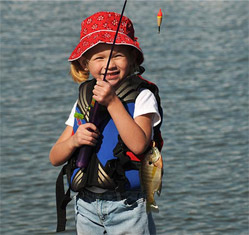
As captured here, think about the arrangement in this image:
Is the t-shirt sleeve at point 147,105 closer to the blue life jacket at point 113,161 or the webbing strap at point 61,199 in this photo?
the blue life jacket at point 113,161

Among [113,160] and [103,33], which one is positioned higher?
[103,33]

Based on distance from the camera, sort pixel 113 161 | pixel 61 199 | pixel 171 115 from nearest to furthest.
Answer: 1. pixel 113 161
2. pixel 61 199
3. pixel 171 115

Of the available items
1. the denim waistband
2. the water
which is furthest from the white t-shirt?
the water

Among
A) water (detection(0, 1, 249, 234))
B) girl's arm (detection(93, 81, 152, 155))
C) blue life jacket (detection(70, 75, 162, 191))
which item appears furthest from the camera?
water (detection(0, 1, 249, 234))

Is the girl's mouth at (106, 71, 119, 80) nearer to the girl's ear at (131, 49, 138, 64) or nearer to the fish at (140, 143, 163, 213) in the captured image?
the girl's ear at (131, 49, 138, 64)

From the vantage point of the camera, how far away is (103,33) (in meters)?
3.70

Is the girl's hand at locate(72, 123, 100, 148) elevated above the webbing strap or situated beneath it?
elevated above

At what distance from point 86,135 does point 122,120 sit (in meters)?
0.22

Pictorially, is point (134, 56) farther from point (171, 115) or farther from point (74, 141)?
point (171, 115)

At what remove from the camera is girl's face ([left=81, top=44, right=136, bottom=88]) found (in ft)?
12.0

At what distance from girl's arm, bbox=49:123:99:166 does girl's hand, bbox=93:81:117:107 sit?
163 millimetres

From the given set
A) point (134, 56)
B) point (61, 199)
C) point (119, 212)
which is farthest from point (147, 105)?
point (61, 199)

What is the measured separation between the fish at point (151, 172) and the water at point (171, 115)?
10.00 ft

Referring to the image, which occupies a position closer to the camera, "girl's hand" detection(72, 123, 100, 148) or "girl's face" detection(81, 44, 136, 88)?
"girl's hand" detection(72, 123, 100, 148)
